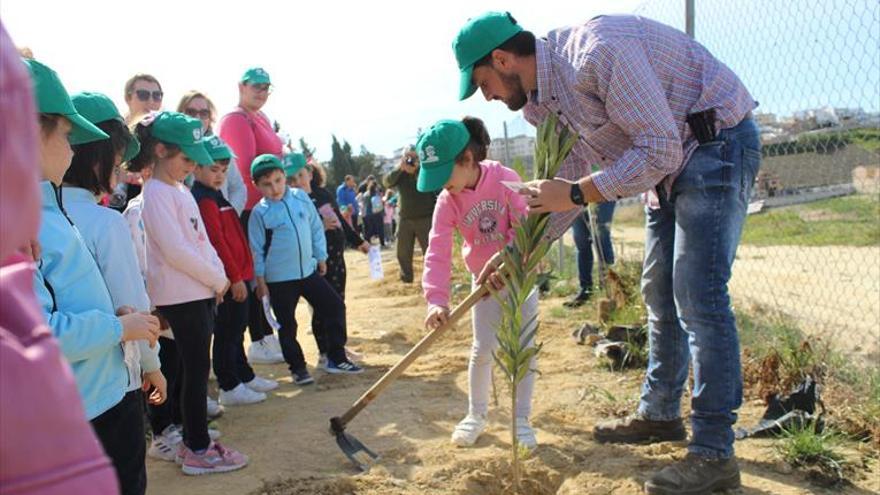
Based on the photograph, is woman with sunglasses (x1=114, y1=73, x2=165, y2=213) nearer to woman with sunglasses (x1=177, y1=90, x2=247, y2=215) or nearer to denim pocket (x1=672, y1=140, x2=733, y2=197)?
woman with sunglasses (x1=177, y1=90, x2=247, y2=215)

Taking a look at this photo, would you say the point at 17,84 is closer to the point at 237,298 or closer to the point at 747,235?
the point at 237,298

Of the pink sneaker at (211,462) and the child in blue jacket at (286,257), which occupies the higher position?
the child in blue jacket at (286,257)

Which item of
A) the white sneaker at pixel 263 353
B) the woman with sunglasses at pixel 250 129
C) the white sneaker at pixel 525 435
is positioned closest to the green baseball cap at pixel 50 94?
the white sneaker at pixel 525 435

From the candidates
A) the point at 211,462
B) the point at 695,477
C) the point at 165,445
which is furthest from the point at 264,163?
the point at 695,477

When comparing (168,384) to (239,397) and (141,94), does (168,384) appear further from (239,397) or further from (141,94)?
(141,94)

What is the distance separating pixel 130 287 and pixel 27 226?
5.59ft

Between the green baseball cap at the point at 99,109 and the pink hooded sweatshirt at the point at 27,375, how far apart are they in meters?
1.86

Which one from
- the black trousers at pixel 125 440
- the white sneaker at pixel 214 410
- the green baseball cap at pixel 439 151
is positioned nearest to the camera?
the black trousers at pixel 125 440

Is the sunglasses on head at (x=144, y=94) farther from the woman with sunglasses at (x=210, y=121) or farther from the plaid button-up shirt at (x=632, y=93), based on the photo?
the plaid button-up shirt at (x=632, y=93)

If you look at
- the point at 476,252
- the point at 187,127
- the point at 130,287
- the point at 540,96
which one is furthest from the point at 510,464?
the point at 187,127

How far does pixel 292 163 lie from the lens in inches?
229

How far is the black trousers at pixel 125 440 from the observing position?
2287 mm

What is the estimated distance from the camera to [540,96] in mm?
3082

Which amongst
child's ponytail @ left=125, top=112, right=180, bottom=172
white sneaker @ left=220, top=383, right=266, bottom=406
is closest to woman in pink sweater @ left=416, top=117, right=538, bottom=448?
child's ponytail @ left=125, top=112, right=180, bottom=172
